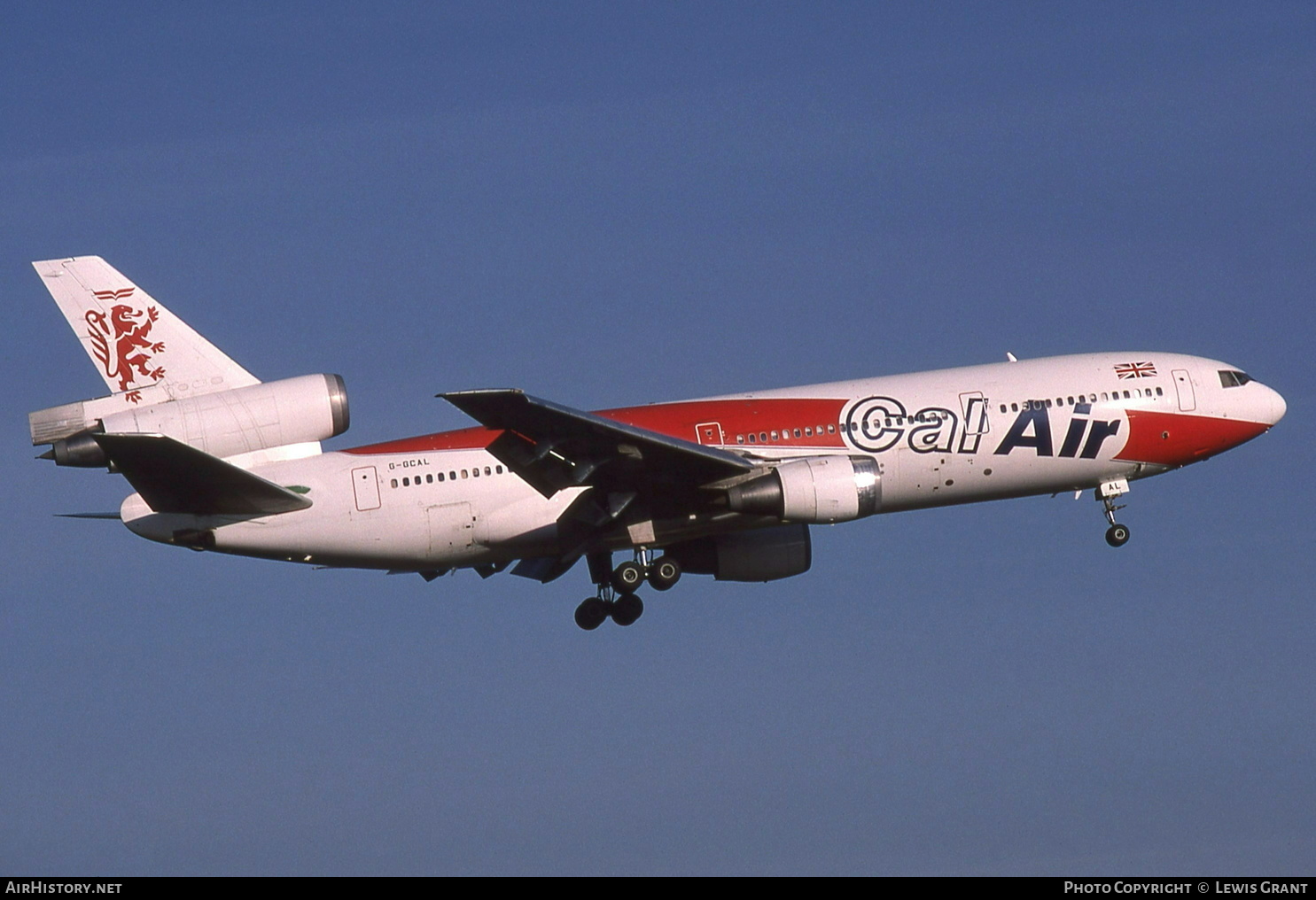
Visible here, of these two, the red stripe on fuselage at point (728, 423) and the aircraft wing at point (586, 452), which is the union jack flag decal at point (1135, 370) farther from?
the aircraft wing at point (586, 452)

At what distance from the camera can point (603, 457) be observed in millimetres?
36688

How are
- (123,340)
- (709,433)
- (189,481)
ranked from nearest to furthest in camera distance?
1. (189,481)
2. (123,340)
3. (709,433)

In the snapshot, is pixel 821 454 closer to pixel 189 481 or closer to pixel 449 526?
pixel 449 526

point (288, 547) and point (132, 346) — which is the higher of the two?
point (132, 346)

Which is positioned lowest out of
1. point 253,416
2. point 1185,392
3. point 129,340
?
point 253,416

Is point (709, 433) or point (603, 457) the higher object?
point (709, 433)

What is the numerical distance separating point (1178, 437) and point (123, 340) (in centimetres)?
2602

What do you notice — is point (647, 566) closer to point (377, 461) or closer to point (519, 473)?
point (519, 473)

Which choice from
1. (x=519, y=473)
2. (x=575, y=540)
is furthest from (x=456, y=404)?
(x=575, y=540)

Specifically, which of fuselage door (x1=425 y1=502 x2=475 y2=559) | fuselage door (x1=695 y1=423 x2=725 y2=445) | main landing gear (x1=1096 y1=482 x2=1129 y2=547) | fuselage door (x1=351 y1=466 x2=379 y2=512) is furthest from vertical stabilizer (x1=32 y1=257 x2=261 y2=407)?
main landing gear (x1=1096 y1=482 x2=1129 y2=547)

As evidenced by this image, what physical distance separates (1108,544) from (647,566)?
39.6 feet

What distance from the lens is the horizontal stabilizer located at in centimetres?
3331

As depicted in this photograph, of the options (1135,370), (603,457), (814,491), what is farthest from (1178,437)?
(603,457)

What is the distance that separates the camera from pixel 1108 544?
41.5 meters
